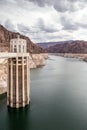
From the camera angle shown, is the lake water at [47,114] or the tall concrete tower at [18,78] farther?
the tall concrete tower at [18,78]

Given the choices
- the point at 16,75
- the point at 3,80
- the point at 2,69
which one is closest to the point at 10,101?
the point at 16,75

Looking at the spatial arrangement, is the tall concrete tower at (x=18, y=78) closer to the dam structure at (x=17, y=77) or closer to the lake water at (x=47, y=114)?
the dam structure at (x=17, y=77)

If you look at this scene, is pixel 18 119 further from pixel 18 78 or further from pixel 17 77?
pixel 17 77

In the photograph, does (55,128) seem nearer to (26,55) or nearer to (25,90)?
(25,90)

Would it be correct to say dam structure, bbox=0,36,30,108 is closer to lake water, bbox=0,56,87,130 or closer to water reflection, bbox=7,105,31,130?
water reflection, bbox=7,105,31,130

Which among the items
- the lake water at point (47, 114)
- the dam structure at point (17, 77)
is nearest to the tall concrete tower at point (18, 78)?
the dam structure at point (17, 77)

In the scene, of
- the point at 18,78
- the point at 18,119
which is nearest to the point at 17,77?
the point at 18,78

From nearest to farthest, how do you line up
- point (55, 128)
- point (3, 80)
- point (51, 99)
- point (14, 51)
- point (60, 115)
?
point (55, 128) → point (60, 115) → point (14, 51) → point (51, 99) → point (3, 80)

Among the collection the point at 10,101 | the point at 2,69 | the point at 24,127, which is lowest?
the point at 24,127

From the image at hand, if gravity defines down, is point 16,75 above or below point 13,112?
above
